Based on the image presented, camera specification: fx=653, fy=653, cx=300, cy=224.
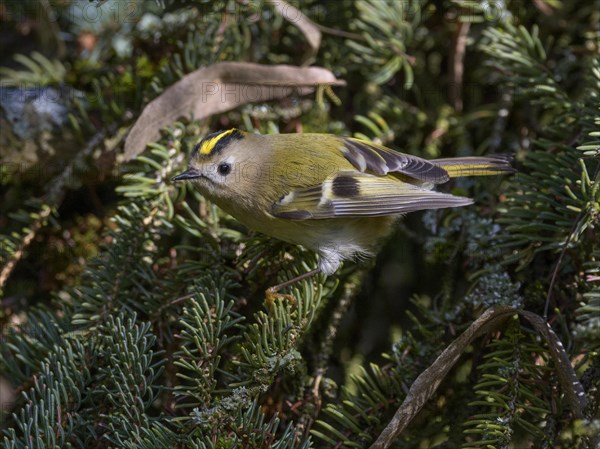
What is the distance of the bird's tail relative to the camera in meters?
1.72

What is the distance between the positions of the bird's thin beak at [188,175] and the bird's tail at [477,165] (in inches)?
26.4

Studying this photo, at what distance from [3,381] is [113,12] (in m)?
1.28

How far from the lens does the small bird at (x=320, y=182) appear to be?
1751 millimetres

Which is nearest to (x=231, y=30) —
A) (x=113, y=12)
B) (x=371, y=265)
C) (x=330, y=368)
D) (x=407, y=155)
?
(x=113, y=12)

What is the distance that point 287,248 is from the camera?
1.78m

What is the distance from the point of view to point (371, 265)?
1.77 meters

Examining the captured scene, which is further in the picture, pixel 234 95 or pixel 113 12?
pixel 113 12

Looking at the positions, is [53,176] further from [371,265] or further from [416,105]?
[416,105]

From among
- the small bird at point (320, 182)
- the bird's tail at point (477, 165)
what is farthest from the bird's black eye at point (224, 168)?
the bird's tail at point (477, 165)

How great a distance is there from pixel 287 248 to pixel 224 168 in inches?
12.3

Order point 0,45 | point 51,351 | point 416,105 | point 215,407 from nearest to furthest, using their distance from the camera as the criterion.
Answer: point 215,407, point 51,351, point 416,105, point 0,45

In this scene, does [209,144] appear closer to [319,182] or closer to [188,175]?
[188,175]

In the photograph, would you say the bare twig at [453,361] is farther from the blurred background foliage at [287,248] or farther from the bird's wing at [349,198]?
the bird's wing at [349,198]

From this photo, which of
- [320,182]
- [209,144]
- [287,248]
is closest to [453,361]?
[287,248]
